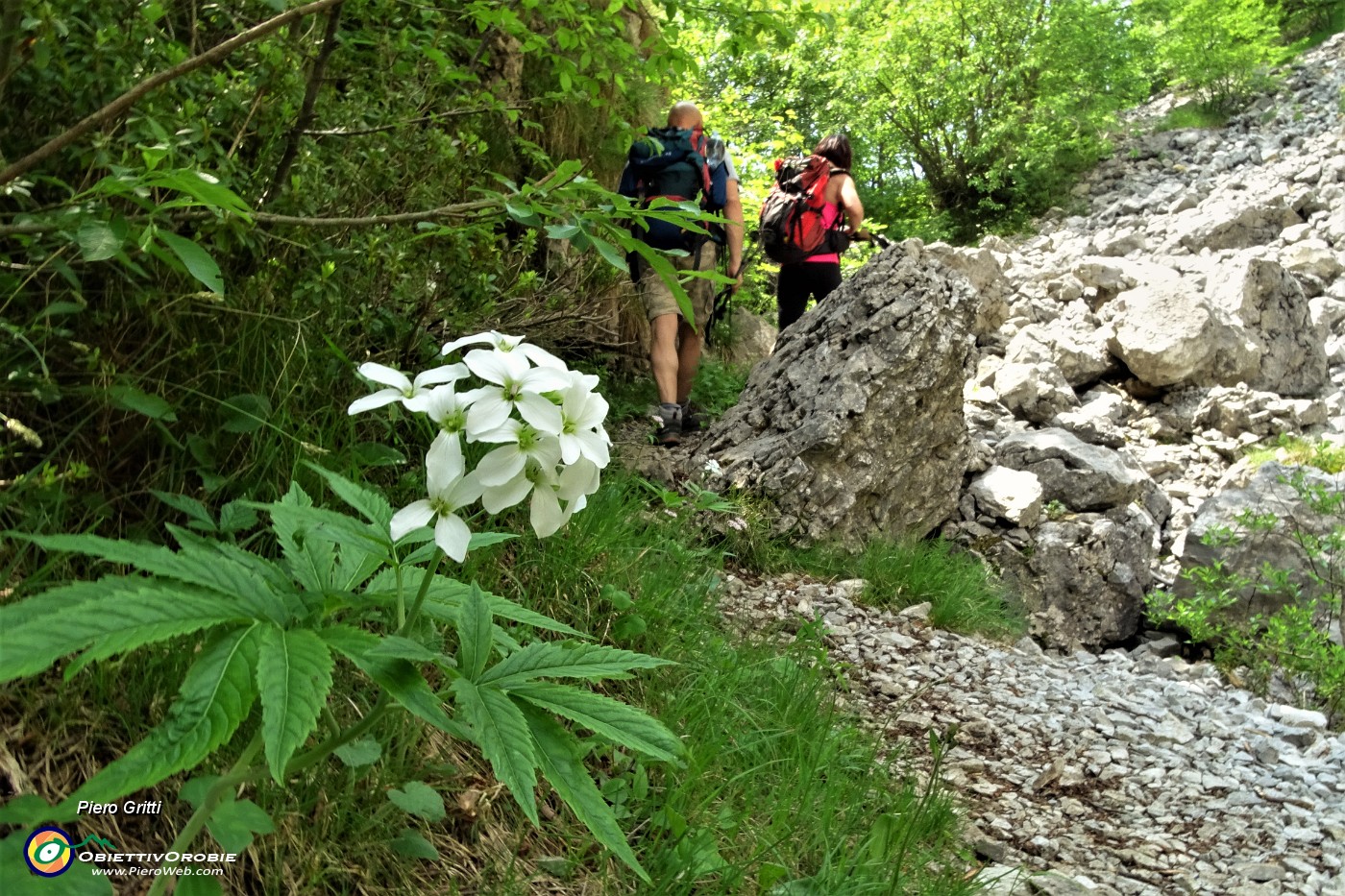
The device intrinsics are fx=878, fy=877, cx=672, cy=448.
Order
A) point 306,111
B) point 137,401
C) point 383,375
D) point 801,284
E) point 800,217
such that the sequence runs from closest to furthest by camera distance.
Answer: point 383,375, point 137,401, point 306,111, point 800,217, point 801,284

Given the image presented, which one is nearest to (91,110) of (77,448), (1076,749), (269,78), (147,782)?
(269,78)

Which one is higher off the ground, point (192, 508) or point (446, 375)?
point (446, 375)

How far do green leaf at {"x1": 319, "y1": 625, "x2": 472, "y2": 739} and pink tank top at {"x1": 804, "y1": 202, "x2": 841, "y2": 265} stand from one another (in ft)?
22.3

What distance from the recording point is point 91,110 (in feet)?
6.38

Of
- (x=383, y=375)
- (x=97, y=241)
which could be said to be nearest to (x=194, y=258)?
(x=97, y=241)

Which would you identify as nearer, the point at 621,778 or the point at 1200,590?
the point at 621,778

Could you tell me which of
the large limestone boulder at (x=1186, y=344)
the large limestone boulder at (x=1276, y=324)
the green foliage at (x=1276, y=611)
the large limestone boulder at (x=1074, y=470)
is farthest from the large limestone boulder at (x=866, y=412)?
the large limestone boulder at (x=1276, y=324)

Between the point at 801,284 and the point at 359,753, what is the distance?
21.7 ft

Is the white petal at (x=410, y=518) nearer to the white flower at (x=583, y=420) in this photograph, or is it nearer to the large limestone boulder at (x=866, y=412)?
the white flower at (x=583, y=420)

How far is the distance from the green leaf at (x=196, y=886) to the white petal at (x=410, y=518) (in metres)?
0.49

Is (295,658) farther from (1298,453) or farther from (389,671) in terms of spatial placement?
(1298,453)

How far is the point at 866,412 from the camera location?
6020mm

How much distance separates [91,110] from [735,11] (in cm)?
230

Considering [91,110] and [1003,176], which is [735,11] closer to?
[91,110]
